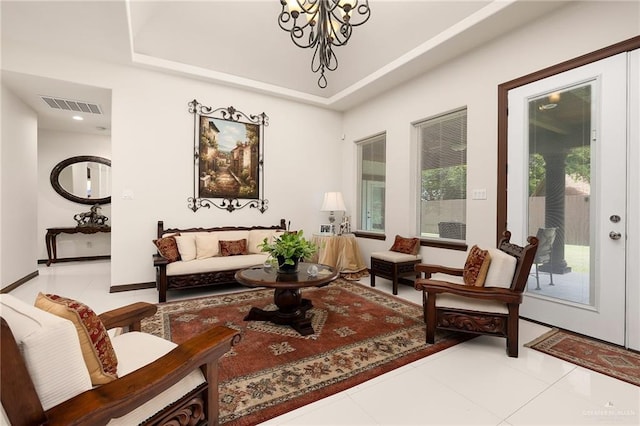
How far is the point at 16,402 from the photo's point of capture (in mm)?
767

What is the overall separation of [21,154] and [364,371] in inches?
225

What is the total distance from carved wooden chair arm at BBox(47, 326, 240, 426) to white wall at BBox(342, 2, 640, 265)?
3.33 m

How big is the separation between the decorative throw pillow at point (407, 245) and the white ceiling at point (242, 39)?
2.50 m

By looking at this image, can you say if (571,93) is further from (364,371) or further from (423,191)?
(364,371)

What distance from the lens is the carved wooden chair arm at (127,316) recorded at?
1.57 m

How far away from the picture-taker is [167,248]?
154 inches

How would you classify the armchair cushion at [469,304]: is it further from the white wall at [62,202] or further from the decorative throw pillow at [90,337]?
the white wall at [62,202]

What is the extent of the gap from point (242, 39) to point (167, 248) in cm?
320

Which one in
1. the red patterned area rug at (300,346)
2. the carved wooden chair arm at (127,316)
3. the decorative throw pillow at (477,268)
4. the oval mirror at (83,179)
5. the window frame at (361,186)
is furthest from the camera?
the oval mirror at (83,179)

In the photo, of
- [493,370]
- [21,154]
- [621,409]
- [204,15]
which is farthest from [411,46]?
[21,154]

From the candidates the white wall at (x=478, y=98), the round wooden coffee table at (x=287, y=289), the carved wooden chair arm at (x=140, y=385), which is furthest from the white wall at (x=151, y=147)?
the carved wooden chair arm at (x=140, y=385)

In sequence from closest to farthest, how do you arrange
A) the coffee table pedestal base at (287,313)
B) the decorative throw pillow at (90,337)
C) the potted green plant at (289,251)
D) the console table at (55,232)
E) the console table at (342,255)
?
the decorative throw pillow at (90,337) < the coffee table pedestal base at (287,313) < the potted green plant at (289,251) < the console table at (342,255) < the console table at (55,232)

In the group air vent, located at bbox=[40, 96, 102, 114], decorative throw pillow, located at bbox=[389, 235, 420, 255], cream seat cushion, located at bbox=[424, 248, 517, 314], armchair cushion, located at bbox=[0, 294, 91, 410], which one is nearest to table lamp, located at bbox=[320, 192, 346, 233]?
decorative throw pillow, located at bbox=[389, 235, 420, 255]

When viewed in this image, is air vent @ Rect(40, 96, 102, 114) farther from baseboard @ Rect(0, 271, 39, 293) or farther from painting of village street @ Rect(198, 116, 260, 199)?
baseboard @ Rect(0, 271, 39, 293)
